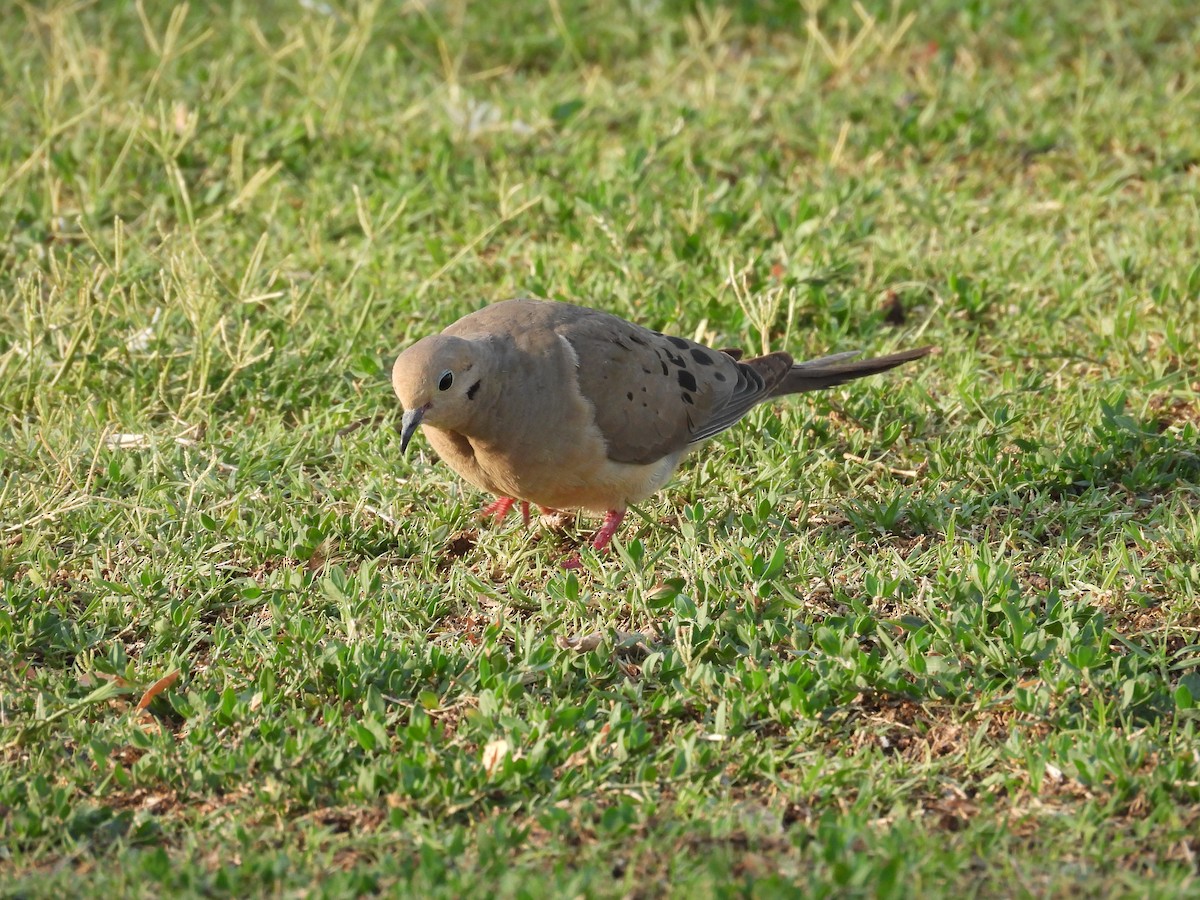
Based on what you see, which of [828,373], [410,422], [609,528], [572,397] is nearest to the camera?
[410,422]

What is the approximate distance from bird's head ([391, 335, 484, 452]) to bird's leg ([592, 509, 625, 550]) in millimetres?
672

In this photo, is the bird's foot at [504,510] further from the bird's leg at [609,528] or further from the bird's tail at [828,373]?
the bird's tail at [828,373]

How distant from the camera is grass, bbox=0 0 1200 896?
10.8ft

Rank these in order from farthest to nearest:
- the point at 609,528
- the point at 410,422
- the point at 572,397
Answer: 1. the point at 609,528
2. the point at 572,397
3. the point at 410,422

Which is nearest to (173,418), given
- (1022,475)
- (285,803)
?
(285,803)

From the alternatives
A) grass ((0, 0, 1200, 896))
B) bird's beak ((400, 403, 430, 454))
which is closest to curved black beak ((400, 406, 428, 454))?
bird's beak ((400, 403, 430, 454))

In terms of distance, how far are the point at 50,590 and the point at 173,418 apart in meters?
1.04

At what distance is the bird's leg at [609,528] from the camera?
4562 millimetres

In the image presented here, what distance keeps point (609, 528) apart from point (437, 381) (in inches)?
35.0

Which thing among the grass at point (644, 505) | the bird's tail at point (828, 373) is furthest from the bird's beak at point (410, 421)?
the bird's tail at point (828, 373)

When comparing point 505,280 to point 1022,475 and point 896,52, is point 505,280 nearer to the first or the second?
point 1022,475

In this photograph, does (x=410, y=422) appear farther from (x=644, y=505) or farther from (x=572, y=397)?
(x=644, y=505)

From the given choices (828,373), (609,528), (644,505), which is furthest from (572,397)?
(828,373)

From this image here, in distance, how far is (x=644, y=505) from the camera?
4.86 m
